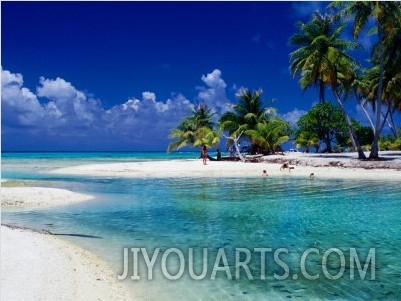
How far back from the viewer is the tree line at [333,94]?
3259 centimetres

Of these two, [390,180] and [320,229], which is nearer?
[320,229]

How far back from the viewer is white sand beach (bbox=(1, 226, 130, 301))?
18.6 feet

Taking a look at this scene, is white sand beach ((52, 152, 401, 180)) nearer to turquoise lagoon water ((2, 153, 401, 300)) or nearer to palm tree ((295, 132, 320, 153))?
turquoise lagoon water ((2, 153, 401, 300))

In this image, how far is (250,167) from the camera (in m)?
33.8

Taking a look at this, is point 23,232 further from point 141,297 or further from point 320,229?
point 320,229

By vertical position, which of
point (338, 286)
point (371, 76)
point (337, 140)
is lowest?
point (338, 286)

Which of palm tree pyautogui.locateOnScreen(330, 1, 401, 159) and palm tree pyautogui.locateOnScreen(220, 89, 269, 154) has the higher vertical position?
palm tree pyautogui.locateOnScreen(330, 1, 401, 159)

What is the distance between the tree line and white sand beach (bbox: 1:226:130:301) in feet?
97.1

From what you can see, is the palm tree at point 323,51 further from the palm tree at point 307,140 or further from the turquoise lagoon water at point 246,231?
the turquoise lagoon water at point 246,231

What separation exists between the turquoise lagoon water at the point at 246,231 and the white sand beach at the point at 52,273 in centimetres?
40

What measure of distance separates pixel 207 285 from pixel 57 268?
254 centimetres


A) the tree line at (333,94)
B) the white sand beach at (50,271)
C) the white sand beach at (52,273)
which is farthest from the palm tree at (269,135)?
the white sand beach at (52,273)

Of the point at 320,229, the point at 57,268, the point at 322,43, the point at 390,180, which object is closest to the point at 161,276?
the point at 57,268

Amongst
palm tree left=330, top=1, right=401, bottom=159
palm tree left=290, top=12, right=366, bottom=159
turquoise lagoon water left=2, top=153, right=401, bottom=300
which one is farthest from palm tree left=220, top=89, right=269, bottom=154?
turquoise lagoon water left=2, top=153, right=401, bottom=300
